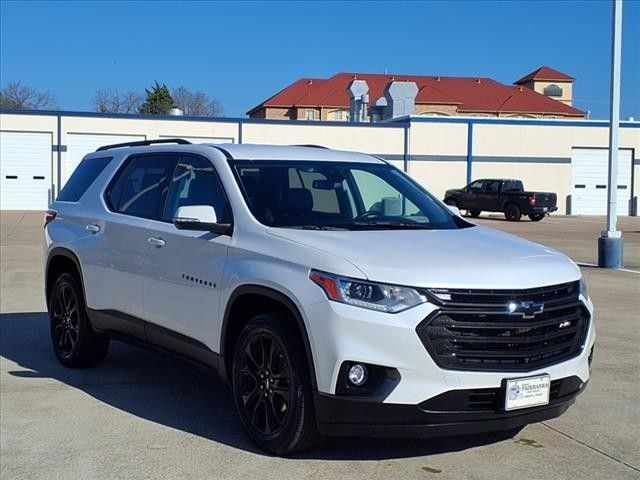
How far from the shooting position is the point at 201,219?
16.7 feet

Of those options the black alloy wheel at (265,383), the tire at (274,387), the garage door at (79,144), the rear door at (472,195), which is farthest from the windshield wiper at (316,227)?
the garage door at (79,144)

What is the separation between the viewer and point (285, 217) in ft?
17.0

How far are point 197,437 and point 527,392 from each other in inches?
84.9

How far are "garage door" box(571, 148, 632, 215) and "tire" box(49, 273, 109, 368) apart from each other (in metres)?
37.3

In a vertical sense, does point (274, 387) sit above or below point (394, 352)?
below

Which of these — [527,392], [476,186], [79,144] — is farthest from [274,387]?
[79,144]

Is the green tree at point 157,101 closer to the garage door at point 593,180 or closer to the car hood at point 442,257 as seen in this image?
the garage door at point 593,180

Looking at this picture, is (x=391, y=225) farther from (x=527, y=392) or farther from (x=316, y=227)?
(x=527, y=392)

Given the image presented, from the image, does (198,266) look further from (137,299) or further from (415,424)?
(415,424)

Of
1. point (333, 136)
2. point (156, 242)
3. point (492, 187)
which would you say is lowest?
point (156, 242)

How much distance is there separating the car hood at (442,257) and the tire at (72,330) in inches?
108

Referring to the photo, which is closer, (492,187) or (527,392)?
(527,392)

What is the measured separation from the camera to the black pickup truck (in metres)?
33.5

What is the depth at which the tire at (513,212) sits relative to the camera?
34.0 m
